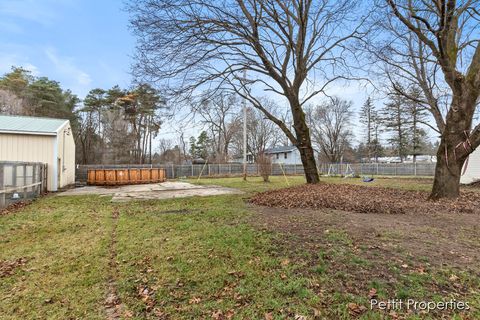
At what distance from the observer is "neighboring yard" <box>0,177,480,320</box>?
7.75ft

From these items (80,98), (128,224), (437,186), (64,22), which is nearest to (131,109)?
(80,98)

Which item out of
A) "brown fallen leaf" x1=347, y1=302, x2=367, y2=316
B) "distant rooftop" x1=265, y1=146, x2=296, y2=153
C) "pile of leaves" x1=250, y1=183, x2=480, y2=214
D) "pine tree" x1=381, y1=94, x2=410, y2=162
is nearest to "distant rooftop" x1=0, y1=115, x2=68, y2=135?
"pile of leaves" x1=250, y1=183, x2=480, y2=214

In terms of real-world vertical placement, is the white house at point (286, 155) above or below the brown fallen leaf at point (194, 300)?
above

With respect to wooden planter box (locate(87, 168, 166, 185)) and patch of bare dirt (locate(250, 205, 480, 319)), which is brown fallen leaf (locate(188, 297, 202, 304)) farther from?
wooden planter box (locate(87, 168, 166, 185))

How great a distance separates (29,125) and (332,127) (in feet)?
114

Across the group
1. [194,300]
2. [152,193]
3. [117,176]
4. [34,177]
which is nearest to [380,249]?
[194,300]

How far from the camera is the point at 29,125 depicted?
12250 millimetres

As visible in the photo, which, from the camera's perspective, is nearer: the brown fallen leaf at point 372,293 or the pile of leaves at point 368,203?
the brown fallen leaf at point 372,293

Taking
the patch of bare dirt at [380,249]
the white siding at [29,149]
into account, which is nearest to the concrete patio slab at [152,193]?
the white siding at [29,149]

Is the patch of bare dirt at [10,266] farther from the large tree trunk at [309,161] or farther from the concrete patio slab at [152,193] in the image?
the large tree trunk at [309,161]

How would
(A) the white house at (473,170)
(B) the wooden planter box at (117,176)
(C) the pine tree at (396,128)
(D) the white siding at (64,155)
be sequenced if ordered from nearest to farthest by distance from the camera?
1. (D) the white siding at (64,155)
2. (A) the white house at (473,170)
3. (B) the wooden planter box at (117,176)
4. (C) the pine tree at (396,128)

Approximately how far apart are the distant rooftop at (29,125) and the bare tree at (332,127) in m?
32.0

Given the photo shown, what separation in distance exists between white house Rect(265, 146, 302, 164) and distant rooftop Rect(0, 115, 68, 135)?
3085 centimetres

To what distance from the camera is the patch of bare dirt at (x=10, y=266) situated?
3.18 metres
